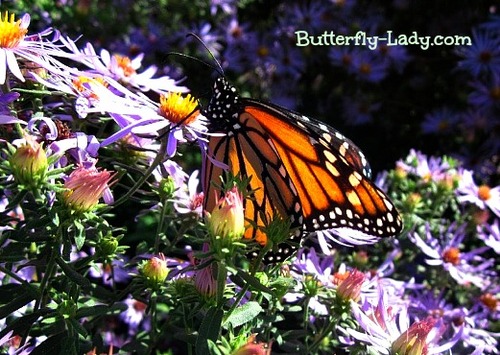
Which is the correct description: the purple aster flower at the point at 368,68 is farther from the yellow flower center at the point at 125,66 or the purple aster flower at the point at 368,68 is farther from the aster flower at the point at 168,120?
the aster flower at the point at 168,120

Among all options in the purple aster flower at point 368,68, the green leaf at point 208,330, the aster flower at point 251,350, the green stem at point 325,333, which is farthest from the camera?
the purple aster flower at point 368,68

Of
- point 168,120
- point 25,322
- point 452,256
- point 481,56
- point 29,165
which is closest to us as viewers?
point 29,165

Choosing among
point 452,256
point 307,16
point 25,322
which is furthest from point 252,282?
point 307,16

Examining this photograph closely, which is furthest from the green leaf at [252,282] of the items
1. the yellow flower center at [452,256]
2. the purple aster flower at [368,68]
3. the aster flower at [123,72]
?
the purple aster flower at [368,68]

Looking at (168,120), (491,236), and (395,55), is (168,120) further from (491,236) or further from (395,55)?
(395,55)

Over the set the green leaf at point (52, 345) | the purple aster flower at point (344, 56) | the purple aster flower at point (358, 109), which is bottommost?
the green leaf at point (52, 345)

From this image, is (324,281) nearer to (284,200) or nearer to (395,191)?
(284,200)
